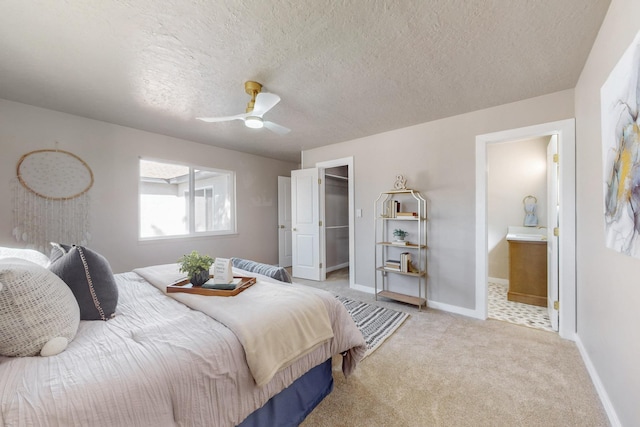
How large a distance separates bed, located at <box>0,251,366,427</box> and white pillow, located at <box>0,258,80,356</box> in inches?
1.6

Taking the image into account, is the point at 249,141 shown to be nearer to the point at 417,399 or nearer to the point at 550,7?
the point at 550,7

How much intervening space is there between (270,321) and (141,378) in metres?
0.53

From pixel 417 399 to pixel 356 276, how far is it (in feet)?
7.66

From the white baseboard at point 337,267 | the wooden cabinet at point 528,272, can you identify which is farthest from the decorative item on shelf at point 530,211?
the white baseboard at point 337,267

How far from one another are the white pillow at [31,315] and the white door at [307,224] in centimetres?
353

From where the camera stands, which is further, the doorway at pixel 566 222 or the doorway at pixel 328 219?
the doorway at pixel 328 219

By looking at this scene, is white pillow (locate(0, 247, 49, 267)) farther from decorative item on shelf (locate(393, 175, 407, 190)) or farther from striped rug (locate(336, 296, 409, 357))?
decorative item on shelf (locate(393, 175, 407, 190))

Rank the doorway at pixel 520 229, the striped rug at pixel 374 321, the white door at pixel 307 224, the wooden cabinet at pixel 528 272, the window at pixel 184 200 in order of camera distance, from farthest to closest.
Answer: the white door at pixel 307 224 → the window at pixel 184 200 → the wooden cabinet at pixel 528 272 → the doorway at pixel 520 229 → the striped rug at pixel 374 321

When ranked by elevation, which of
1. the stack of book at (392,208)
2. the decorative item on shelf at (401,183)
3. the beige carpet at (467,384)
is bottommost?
the beige carpet at (467,384)

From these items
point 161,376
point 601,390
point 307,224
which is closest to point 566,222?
point 601,390

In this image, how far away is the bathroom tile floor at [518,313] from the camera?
2662 millimetres

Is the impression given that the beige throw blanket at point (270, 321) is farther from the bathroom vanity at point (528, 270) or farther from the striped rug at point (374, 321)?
the bathroom vanity at point (528, 270)

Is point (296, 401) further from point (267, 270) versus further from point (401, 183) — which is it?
point (401, 183)

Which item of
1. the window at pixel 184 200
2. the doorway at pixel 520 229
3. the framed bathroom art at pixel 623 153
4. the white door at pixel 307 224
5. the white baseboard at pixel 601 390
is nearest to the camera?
the framed bathroom art at pixel 623 153
